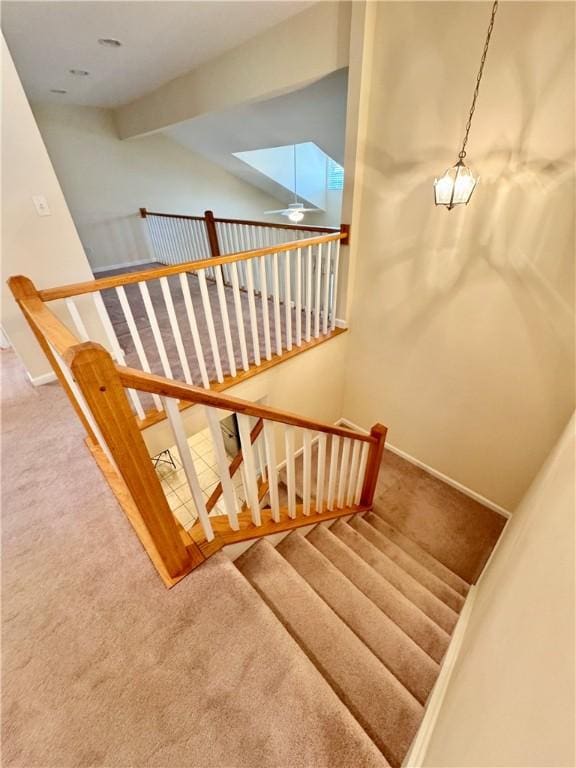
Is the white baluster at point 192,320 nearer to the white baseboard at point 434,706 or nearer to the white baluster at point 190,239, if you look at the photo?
the white baseboard at point 434,706

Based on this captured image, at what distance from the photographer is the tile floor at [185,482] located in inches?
156

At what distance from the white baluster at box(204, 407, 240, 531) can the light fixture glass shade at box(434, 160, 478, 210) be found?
5.60ft

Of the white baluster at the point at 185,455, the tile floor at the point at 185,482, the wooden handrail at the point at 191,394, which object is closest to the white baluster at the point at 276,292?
the wooden handrail at the point at 191,394

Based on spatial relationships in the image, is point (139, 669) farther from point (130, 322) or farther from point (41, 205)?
point (41, 205)

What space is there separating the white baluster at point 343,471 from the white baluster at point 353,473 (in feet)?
0.11

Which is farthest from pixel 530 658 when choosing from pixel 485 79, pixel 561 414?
pixel 485 79

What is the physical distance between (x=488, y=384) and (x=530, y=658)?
216cm

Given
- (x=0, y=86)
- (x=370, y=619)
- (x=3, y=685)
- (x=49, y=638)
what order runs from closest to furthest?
(x=3, y=685) < (x=49, y=638) < (x=370, y=619) < (x=0, y=86)

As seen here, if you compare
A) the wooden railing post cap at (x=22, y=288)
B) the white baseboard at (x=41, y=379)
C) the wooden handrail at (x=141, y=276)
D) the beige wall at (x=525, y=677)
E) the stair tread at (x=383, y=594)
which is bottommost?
the stair tread at (x=383, y=594)

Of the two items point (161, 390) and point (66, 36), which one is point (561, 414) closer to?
point (161, 390)

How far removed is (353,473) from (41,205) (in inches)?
109

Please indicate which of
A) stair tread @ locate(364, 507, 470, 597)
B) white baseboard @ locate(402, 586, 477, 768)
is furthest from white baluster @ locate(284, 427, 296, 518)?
stair tread @ locate(364, 507, 470, 597)

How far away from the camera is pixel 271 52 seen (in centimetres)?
246

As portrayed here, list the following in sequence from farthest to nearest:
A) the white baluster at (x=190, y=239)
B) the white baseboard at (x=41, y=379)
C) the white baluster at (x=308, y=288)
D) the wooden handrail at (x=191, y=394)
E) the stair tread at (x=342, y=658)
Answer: the white baluster at (x=190, y=239) → the white baluster at (x=308, y=288) → the white baseboard at (x=41, y=379) → the stair tread at (x=342, y=658) → the wooden handrail at (x=191, y=394)
